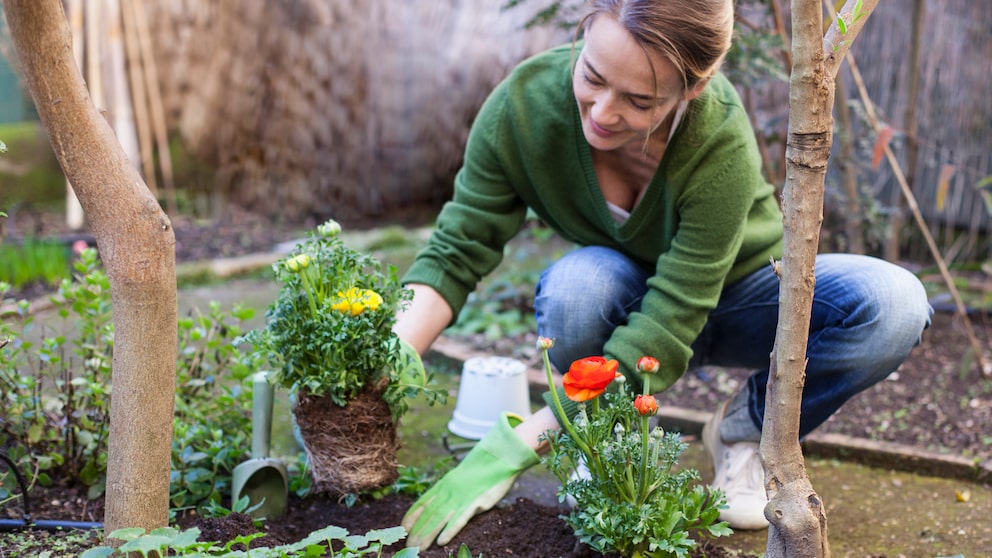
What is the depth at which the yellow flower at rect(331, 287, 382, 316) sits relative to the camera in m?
1.54

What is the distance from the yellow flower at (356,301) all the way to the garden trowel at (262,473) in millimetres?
197

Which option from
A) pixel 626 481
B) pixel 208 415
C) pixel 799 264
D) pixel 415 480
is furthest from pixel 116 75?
pixel 799 264

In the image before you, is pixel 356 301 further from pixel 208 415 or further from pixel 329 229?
pixel 208 415

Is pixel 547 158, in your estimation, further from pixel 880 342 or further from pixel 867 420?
pixel 867 420

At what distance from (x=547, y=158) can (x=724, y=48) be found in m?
0.45

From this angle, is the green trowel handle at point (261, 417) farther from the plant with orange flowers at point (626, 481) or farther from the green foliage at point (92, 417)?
the plant with orange flowers at point (626, 481)

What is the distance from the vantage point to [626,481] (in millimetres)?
1402

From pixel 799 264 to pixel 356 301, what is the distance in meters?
0.73

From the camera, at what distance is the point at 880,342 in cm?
168

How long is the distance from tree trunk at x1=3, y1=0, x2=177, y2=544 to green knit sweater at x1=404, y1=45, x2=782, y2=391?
0.67 meters

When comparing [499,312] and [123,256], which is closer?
[123,256]

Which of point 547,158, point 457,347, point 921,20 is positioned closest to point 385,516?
point 547,158

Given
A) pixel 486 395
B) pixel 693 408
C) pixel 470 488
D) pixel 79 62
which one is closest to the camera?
pixel 470 488

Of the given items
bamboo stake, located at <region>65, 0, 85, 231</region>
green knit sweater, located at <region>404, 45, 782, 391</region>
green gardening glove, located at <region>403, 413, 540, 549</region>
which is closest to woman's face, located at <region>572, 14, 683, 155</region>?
green knit sweater, located at <region>404, 45, 782, 391</region>
